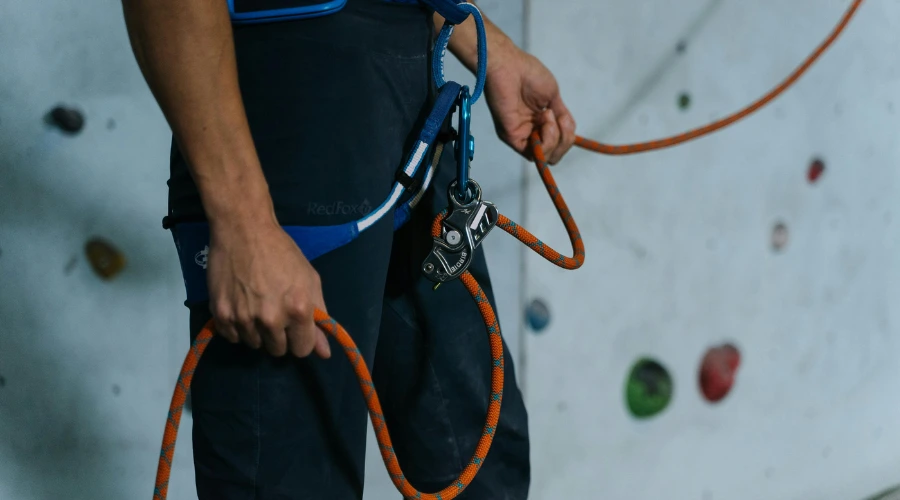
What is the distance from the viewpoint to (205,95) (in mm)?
528

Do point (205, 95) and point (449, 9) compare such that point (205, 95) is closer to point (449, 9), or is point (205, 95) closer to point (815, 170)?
point (449, 9)

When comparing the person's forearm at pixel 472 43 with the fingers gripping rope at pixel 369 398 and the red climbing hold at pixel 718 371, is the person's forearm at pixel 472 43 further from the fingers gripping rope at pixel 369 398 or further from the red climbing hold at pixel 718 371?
the red climbing hold at pixel 718 371

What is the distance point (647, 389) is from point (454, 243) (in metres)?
0.89

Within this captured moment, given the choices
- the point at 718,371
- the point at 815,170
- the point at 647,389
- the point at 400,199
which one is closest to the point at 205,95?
the point at 400,199

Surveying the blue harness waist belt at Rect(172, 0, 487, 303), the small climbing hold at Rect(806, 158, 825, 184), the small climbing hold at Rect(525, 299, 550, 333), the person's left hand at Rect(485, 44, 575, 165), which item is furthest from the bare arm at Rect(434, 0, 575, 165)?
the small climbing hold at Rect(806, 158, 825, 184)

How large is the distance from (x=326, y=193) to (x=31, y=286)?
539mm

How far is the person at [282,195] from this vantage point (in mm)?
534

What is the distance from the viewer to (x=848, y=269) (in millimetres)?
1734

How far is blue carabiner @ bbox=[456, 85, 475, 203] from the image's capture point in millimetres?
671

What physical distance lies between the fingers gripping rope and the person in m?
0.02

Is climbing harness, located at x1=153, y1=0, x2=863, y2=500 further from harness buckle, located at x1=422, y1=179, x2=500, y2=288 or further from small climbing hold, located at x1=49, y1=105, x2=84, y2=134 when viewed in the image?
small climbing hold, located at x1=49, y1=105, x2=84, y2=134

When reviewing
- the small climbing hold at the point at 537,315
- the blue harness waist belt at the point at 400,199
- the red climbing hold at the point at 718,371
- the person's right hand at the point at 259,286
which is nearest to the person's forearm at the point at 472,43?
the blue harness waist belt at the point at 400,199

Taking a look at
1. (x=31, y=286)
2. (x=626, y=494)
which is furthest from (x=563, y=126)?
(x=626, y=494)

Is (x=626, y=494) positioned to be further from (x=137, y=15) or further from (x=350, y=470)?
(x=137, y=15)
